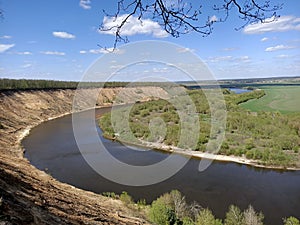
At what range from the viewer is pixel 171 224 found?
796 centimetres

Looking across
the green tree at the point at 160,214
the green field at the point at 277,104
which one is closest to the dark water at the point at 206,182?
the green tree at the point at 160,214

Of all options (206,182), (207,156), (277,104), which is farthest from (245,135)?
(277,104)

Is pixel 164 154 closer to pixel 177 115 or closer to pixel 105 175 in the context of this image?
pixel 105 175

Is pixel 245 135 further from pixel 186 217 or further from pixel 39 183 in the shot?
pixel 39 183

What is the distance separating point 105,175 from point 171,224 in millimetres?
7671

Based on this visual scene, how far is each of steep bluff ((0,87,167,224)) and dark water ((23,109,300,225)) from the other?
1.55 meters

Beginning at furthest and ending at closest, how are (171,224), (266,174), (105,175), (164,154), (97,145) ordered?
(97,145), (164,154), (266,174), (105,175), (171,224)

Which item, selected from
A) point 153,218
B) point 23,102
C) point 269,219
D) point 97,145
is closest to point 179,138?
point 97,145

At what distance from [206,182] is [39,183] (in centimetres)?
828

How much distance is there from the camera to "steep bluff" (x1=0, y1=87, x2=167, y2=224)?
4445 mm

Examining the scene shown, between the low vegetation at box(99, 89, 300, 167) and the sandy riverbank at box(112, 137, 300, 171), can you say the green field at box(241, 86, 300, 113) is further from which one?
the sandy riverbank at box(112, 137, 300, 171)

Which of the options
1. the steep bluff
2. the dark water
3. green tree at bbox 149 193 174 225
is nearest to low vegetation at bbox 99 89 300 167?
the dark water

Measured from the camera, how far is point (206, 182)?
14109mm

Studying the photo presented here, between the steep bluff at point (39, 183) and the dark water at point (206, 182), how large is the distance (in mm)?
1549
